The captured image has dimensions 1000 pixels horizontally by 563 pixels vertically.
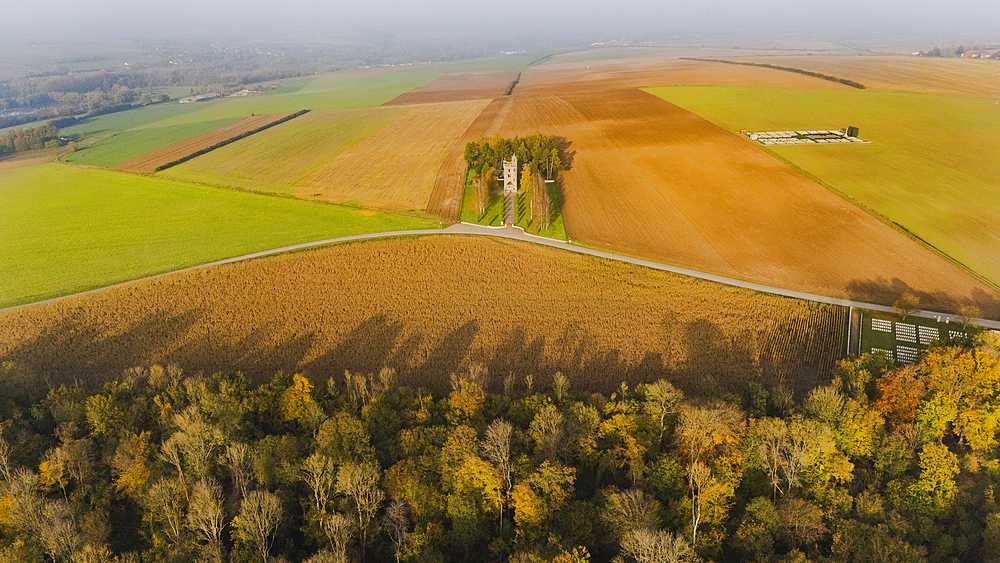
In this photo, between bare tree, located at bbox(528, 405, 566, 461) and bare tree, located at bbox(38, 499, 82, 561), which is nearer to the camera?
bare tree, located at bbox(38, 499, 82, 561)

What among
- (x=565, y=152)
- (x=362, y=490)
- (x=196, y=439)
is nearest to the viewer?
(x=362, y=490)

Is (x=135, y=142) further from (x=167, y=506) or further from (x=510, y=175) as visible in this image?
(x=167, y=506)

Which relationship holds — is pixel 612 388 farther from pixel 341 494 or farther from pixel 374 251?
pixel 374 251

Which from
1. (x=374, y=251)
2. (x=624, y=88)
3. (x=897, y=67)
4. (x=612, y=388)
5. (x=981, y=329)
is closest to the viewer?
(x=612, y=388)

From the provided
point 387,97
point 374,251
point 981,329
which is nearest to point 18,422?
point 374,251

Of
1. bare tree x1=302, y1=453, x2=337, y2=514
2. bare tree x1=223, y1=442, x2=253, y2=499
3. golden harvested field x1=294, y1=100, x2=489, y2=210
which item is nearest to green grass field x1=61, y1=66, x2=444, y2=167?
golden harvested field x1=294, y1=100, x2=489, y2=210

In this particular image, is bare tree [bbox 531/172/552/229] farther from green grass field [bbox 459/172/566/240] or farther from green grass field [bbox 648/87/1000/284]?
green grass field [bbox 648/87/1000/284]

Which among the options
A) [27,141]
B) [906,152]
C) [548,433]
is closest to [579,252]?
[548,433]
